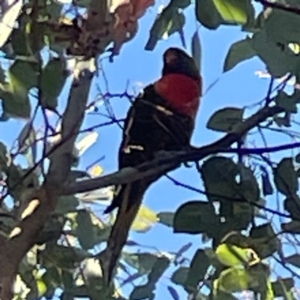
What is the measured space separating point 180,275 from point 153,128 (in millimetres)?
421

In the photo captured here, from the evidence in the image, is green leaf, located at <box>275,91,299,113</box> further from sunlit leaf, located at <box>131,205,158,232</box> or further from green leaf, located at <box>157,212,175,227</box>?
sunlit leaf, located at <box>131,205,158,232</box>

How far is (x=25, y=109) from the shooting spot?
782 mm

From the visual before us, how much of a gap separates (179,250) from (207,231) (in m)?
0.25

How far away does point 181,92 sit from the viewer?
1.42m

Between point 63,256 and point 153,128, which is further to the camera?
point 153,128

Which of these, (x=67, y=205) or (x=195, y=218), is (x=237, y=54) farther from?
(x=67, y=205)

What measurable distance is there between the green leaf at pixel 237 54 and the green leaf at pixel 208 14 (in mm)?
29

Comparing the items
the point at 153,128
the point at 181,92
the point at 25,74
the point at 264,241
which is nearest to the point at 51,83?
the point at 25,74

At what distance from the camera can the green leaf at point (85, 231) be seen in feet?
2.90

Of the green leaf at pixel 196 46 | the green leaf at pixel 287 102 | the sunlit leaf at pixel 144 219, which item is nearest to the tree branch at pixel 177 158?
the green leaf at pixel 287 102

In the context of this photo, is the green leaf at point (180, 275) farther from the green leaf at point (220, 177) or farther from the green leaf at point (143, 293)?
the green leaf at point (220, 177)

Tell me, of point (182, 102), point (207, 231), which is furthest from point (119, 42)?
point (182, 102)

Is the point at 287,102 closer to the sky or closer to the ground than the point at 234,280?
Result: closer to the sky

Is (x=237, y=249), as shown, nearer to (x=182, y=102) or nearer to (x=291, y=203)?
(x=291, y=203)
